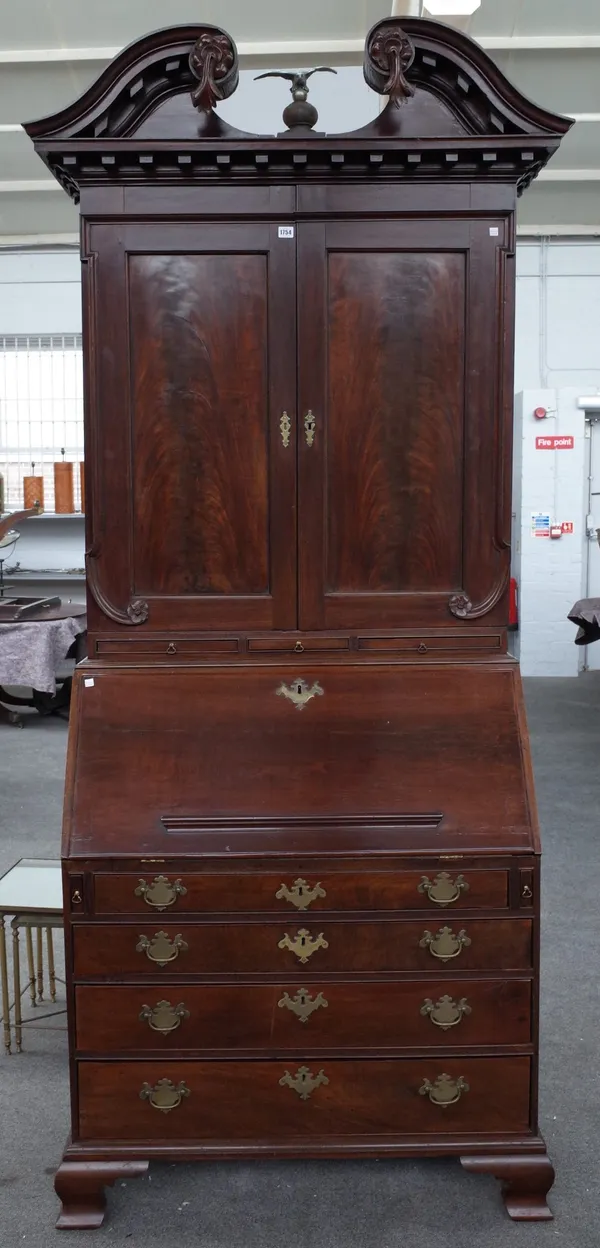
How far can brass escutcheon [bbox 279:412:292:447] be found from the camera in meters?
2.16

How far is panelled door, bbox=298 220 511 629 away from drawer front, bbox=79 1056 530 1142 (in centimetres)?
95

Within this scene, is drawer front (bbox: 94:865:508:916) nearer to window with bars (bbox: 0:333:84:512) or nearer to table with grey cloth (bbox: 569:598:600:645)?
table with grey cloth (bbox: 569:598:600:645)

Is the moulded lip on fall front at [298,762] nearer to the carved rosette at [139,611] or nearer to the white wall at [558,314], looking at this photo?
the carved rosette at [139,611]

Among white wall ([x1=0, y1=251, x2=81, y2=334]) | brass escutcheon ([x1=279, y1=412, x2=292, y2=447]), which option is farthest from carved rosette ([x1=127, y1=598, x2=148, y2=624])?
white wall ([x1=0, y1=251, x2=81, y2=334])

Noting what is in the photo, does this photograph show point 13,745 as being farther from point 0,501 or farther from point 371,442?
point 371,442

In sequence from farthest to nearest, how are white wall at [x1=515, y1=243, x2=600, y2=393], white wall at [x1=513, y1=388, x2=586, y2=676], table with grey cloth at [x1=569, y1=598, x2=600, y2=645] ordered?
white wall at [x1=515, y1=243, x2=600, y2=393], white wall at [x1=513, y1=388, x2=586, y2=676], table with grey cloth at [x1=569, y1=598, x2=600, y2=645]

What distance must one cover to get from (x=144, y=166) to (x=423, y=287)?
63 cm

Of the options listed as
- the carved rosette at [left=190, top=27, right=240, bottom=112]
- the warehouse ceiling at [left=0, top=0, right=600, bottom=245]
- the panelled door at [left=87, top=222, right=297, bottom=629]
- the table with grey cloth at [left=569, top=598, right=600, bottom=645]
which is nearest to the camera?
the carved rosette at [left=190, top=27, right=240, bottom=112]

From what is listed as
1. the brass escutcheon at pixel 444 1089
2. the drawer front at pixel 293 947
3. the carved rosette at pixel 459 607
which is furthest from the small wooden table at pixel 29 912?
the carved rosette at pixel 459 607

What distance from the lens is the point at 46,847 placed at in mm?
4285

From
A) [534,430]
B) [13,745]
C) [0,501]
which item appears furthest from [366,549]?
[534,430]

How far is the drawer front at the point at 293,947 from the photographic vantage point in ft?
6.78

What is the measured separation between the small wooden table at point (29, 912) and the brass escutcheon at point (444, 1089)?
1.03 metres

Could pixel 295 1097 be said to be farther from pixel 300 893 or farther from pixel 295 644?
pixel 295 644
